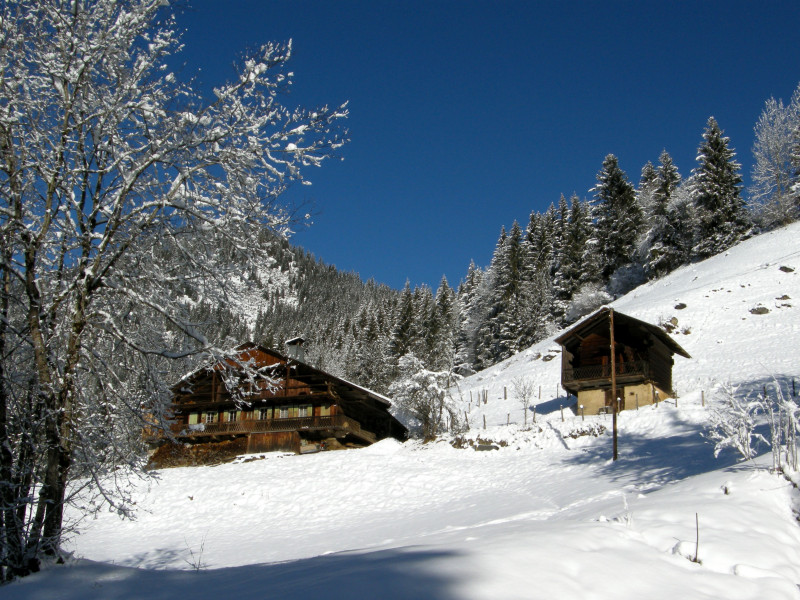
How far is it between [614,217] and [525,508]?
50.0m

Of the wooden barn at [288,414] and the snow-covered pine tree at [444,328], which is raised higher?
the snow-covered pine tree at [444,328]

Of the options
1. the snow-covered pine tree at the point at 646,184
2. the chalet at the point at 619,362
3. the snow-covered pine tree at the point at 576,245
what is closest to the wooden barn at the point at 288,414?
the chalet at the point at 619,362

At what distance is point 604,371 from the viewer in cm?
3438

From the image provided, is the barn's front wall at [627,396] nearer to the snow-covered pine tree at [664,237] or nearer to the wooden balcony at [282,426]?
the wooden balcony at [282,426]

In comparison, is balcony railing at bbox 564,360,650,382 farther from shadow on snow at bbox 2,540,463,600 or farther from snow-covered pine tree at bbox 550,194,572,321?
shadow on snow at bbox 2,540,463,600

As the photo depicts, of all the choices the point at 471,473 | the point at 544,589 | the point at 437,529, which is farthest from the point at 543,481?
the point at 544,589

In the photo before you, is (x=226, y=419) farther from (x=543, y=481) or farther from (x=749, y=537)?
(x=749, y=537)

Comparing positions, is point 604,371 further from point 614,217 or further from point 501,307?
point 614,217

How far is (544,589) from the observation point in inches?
177

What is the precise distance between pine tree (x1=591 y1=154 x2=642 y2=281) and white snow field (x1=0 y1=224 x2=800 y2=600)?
876 cm

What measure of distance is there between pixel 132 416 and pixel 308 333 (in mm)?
122031

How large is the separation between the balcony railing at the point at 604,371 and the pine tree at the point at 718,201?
2735 centimetres

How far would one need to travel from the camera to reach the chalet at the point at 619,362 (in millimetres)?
33594

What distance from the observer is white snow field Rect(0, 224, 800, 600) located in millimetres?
5113
